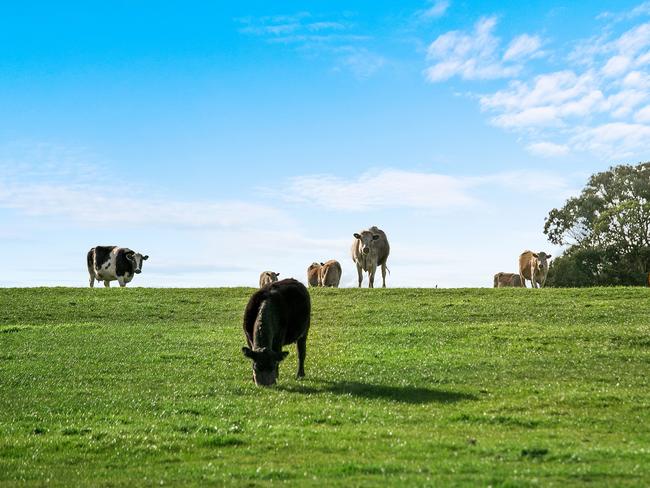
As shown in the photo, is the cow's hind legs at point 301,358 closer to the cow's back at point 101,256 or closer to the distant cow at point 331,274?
the distant cow at point 331,274

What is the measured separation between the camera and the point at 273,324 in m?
20.6

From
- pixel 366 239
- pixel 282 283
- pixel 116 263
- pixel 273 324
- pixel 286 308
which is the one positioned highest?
pixel 366 239

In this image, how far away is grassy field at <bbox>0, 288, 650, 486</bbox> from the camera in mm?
12172

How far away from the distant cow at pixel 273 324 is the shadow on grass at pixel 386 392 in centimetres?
82

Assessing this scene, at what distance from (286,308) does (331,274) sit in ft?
103

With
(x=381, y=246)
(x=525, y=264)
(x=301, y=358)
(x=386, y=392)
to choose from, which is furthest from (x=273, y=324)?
(x=525, y=264)

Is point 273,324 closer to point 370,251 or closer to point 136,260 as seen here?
point 370,251

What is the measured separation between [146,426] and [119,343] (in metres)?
13.7

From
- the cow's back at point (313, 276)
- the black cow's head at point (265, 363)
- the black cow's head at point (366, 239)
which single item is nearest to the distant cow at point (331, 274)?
the cow's back at point (313, 276)

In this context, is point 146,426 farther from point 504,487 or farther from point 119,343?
point 119,343

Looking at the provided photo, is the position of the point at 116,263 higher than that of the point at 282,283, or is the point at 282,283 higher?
the point at 116,263

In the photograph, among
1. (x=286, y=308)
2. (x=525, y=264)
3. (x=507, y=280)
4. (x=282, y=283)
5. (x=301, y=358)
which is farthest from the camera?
(x=507, y=280)

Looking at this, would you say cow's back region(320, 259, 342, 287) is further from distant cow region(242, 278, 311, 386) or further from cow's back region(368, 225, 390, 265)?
distant cow region(242, 278, 311, 386)

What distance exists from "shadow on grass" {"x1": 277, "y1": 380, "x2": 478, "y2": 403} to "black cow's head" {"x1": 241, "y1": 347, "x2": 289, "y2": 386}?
1.33 feet
